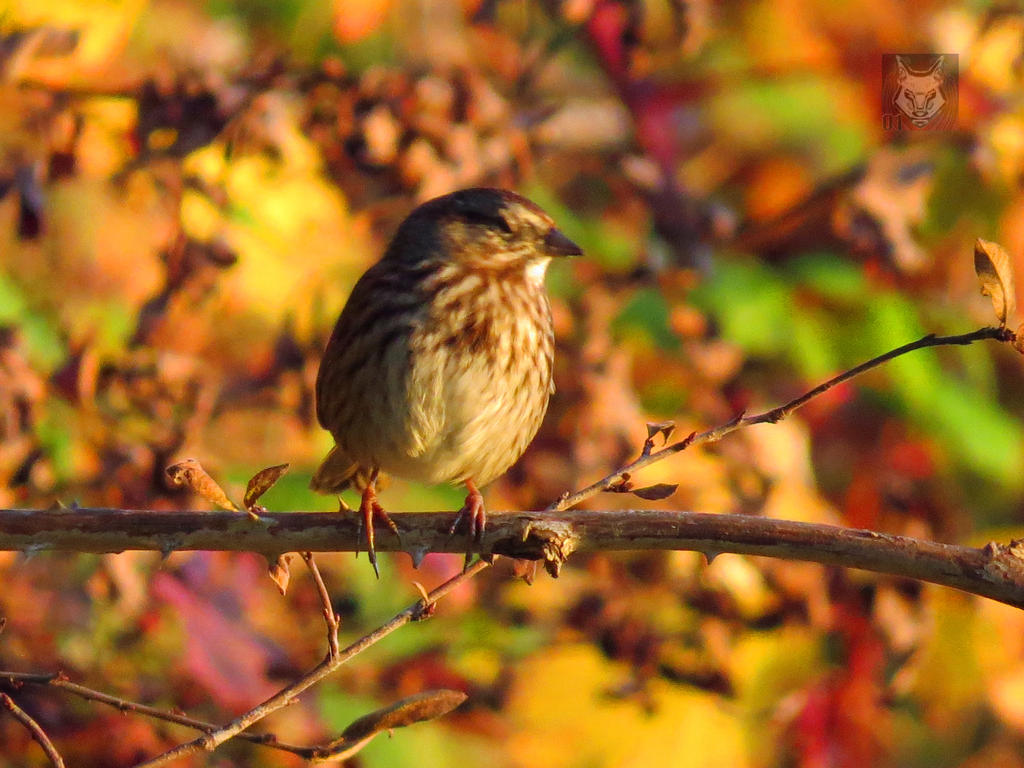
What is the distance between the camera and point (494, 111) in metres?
4.43

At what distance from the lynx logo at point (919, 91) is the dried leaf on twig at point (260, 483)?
3552 millimetres

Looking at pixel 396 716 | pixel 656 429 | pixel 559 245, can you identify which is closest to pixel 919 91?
pixel 559 245

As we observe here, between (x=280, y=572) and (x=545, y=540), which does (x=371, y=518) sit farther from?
(x=545, y=540)

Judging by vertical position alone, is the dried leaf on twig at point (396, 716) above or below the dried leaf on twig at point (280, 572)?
below

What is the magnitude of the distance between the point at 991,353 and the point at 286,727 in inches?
138

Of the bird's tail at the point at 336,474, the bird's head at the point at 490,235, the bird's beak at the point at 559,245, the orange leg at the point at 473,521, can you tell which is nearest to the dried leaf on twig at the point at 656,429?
the orange leg at the point at 473,521

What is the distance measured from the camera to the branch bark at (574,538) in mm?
2410

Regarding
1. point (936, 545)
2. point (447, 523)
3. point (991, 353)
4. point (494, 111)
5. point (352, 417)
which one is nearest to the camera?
point (936, 545)

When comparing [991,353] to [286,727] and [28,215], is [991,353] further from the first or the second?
[28,215]

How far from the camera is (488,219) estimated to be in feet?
12.6

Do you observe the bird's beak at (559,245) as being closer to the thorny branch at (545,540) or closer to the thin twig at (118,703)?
the thorny branch at (545,540)

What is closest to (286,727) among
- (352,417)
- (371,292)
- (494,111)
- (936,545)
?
(352,417)

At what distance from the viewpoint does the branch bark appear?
2.41 meters

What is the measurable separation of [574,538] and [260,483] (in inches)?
21.2
